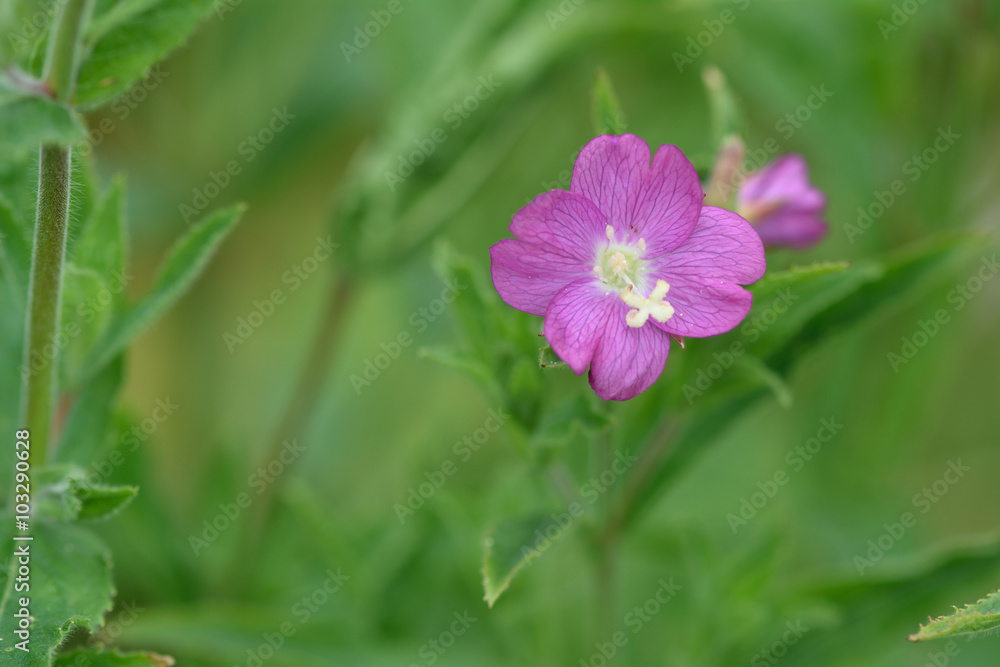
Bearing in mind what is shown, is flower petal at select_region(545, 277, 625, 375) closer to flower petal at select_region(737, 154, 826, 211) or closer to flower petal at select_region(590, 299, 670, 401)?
flower petal at select_region(590, 299, 670, 401)

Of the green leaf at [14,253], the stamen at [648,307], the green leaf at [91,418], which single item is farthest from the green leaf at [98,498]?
the stamen at [648,307]

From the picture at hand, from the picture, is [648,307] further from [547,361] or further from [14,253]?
[14,253]

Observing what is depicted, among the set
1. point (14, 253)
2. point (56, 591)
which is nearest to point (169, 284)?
point (14, 253)

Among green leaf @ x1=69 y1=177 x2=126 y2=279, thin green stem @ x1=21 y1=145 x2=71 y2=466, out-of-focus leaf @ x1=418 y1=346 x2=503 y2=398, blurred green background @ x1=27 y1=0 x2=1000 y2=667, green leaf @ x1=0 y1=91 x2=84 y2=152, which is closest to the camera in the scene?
green leaf @ x1=0 y1=91 x2=84 y2=152

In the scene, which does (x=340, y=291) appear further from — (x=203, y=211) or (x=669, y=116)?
(x=669, y=116)

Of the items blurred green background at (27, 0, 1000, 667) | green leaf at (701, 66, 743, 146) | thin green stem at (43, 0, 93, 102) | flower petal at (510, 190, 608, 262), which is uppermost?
thin green stem at (43, 0, 93, 102)

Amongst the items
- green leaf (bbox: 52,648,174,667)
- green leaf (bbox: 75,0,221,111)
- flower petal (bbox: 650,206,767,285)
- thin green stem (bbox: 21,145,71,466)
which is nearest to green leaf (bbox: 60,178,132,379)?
thin green stem (bbox: 21,145,71,466)

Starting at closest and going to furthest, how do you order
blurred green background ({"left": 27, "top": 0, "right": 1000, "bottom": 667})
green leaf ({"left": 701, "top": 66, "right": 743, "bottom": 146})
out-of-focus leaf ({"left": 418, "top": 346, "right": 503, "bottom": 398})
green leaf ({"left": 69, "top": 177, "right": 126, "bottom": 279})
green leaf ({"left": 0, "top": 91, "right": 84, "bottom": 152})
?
1. green leaf ({"left": 0, "top": 91, "right": 84, "bottom": 152})
2. out-of-focus leaf ({"left": 418, "top": 346, "right": 503, "bottom": 398})
3. green leaf ({"left": 69, "top": 177, "right": 126, "bottom": 279})
4. green leaf ({"left": 701, "top": 66, "right": 743, "bottom": 146})
5. blurred green background ({"left": 27, "top": 0, "right": 1000, "bottom": 667})
